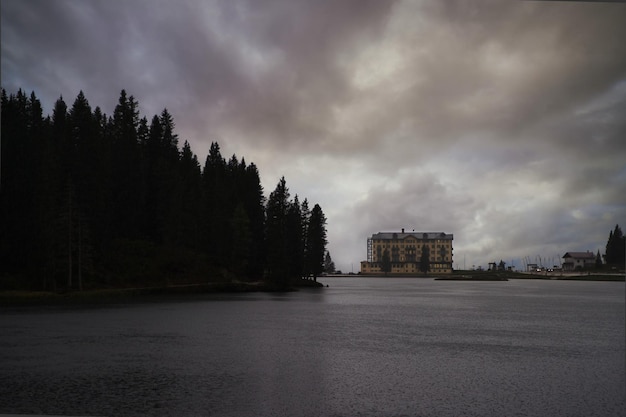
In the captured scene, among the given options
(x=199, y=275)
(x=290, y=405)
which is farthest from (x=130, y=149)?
(x=290, y=405)

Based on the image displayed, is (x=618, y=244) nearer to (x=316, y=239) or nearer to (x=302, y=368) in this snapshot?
(x=316, y=239)

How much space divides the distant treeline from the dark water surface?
84.2 ft

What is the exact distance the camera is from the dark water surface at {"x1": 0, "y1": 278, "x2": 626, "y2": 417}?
1712 centimetres

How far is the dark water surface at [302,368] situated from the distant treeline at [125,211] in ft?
84.2

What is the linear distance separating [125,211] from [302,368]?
250 ft

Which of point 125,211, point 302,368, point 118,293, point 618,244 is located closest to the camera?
point 302,368

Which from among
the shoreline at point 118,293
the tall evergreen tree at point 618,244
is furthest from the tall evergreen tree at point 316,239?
the tall evergreen tree at point 618,244

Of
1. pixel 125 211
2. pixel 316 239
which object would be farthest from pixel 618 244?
pixel 125 211

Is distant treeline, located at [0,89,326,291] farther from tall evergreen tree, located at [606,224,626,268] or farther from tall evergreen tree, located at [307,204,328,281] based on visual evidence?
tall evergreen tree, located at [606,224,626,268]

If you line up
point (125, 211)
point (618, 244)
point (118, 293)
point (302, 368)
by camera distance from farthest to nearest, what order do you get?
point (618, 244), point (125, 211), point (118, 293), point (302, 368)

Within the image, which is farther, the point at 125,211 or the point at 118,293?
the point at 125,211

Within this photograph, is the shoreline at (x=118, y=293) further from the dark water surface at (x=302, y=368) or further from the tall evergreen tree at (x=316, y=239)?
the tall evergreen tree at (x=316, y=239)

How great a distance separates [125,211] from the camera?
91.4m

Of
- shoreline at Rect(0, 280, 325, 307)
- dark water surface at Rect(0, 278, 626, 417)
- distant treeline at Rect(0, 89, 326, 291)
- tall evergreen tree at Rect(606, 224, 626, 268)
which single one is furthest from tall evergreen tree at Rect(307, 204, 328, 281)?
dark water surface at Rect(0, 278, 626, 417)
